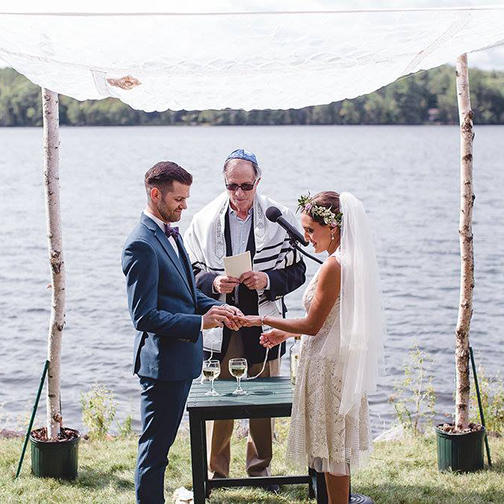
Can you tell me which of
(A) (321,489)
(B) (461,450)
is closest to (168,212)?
(A) (321,489)

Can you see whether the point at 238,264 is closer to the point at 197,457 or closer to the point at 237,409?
the point at 237,409

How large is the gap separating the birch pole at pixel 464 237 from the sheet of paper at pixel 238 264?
138 cm

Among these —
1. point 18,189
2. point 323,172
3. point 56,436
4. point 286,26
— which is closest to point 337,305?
point 286,26

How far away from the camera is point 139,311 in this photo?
425 cm

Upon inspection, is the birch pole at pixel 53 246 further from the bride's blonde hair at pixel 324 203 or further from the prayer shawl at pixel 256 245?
the bride's blonde hair at pixel 324 203

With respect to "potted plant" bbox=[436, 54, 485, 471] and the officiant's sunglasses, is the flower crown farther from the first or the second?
"potted plant" bbox=[436, 54, 485, 471]

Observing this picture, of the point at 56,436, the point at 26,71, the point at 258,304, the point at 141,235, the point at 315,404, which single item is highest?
the point at 26,71

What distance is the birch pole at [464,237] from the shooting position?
18.3 feet

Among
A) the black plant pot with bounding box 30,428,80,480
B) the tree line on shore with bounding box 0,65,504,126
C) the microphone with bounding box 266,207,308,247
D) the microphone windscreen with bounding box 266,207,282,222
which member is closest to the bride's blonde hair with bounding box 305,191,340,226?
the microphone with bounding box 266,207,308,247

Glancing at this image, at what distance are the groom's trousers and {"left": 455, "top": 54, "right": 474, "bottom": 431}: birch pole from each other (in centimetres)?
206

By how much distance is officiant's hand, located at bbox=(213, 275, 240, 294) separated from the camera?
5.21m

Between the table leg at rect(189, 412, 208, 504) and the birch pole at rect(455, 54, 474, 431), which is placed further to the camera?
the birch pole at rect(455, 54, 474, 431)

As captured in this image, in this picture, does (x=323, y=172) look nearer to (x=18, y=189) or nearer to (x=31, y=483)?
(x=18, y=189)

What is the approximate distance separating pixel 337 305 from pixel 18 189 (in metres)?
36.7
